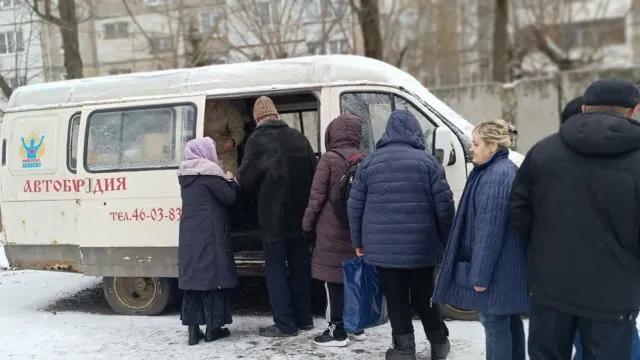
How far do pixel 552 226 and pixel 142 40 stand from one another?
22742 millimetres

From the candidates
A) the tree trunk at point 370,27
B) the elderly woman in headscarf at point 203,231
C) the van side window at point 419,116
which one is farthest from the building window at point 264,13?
the elderly woman in headscarf at point 203,231

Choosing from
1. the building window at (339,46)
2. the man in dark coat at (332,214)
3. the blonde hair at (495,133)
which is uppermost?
the building window at (339,46)

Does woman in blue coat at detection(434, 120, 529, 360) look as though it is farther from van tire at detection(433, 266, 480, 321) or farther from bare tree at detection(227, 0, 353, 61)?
bare tree at detection(227, 0, 353, 61)

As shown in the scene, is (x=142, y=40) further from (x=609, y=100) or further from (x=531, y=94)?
(x=609, y=100)

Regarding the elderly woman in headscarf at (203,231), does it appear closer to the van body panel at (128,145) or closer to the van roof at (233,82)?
the van body panel at (128,145)

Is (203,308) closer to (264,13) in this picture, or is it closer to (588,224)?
(588,224)

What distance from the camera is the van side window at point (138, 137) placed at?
18.9ft

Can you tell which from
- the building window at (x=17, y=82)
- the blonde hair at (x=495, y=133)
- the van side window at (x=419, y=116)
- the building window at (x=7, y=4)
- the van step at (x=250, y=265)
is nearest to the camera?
the blonde hair at (x=495, y=133)

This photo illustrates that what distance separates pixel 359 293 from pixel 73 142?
3585 millimetres

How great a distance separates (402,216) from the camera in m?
3.93

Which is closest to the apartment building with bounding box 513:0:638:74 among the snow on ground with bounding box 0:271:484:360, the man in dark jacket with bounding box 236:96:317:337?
the man in dark jacket with bounding box 236:96:317:337

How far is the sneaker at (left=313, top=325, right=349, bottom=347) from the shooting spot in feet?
15.8

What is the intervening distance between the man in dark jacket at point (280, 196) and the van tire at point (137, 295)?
1497 millimetres

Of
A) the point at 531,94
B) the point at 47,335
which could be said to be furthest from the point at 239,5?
the point at 47,335
